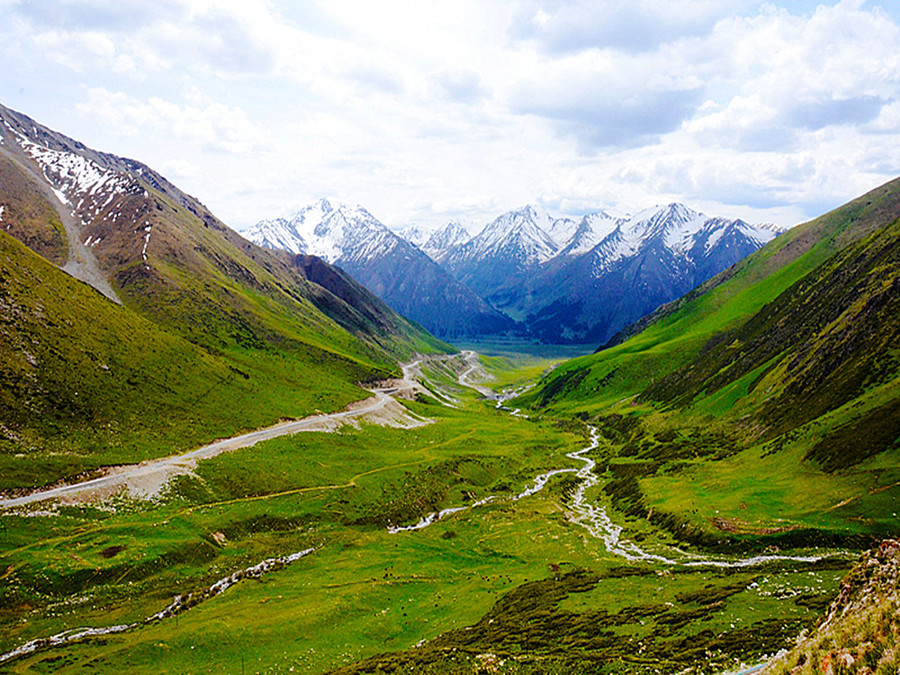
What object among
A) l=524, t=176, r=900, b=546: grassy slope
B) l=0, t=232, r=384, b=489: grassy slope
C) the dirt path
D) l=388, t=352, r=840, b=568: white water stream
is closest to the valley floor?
l=388, t=352, r=840, b=568: white water stream

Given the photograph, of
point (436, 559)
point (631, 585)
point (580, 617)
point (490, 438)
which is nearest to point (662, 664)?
point (580, 617)

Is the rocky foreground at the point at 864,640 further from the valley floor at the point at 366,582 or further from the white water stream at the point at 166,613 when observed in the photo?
the white water stream at the point at 166,613

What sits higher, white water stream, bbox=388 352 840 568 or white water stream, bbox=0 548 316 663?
white water stream, bbox=0 548 316 663

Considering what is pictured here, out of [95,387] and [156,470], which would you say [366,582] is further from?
[95,387]

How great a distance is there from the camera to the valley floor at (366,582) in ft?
124

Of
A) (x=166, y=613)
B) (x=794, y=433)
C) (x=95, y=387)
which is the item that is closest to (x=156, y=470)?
(x=95, y=387)

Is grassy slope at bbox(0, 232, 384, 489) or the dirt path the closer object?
the dirt path

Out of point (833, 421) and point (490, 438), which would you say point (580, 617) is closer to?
point (833, 421)

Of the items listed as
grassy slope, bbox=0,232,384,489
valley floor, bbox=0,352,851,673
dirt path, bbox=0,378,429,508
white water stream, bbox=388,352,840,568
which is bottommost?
white water stream, bbox=388,352,840,568

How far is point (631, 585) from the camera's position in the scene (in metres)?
51.4

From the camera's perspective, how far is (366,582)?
6394cm

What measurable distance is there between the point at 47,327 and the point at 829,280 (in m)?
236

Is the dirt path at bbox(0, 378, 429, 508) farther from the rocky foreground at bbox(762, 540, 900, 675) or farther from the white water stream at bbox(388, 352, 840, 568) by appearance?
the rocky foreground at bbox(762, 540, 900, 675)

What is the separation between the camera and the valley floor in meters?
37.9
